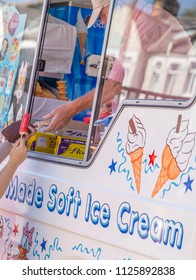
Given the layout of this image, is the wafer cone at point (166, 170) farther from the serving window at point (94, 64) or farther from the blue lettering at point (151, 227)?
the serving window at point (94, 64)

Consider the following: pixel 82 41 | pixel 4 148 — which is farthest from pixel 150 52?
pixel 82 41

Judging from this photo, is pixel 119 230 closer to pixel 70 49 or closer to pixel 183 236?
pixel 183 236

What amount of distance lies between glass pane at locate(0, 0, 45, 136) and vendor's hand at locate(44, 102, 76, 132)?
0.22m

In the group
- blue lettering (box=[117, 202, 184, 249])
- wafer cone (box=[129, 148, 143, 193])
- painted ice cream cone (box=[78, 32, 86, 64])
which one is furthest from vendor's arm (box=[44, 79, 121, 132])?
blue lettering (box=[117, 202, 184, 249])

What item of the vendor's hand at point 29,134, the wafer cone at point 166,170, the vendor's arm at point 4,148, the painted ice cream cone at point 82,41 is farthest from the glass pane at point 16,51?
the wafer cone at point 166,170

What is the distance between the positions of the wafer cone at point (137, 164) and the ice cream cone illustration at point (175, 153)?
0.11 m

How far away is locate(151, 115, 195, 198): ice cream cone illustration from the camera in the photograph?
3.32 m

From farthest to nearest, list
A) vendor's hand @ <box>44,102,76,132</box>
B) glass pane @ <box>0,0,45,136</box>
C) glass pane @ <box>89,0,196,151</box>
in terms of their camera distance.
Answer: glass pane @ <box>0,0,45,136</box> → vendor's hand @ <box>44,102,76,132</box> → glass pane @ <box>89,0,196,151</box>

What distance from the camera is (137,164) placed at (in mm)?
3527

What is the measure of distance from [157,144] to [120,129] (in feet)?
0.93

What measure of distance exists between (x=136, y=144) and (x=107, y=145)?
232 mm

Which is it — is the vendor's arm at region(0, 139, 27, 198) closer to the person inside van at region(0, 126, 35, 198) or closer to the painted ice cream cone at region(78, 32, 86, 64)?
the person inside van at region(0, 126, 35, 198)

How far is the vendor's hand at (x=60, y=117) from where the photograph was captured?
4.38 m

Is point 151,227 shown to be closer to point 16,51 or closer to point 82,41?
point 16,51
